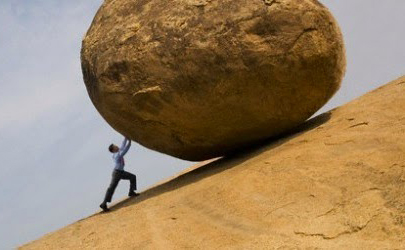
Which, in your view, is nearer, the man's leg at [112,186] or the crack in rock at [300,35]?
the crack in rock at [300,35]

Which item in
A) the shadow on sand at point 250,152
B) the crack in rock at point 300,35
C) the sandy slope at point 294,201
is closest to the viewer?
the sandy slope at point 294,201

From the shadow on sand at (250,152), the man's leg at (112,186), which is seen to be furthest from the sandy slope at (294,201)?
the man's leg at (112,186)

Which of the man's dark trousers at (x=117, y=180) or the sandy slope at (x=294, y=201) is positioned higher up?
the man's dark trousers at (x=117, y=180)

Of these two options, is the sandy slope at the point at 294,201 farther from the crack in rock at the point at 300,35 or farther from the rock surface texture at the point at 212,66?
the crack in rock at the point at 300,35

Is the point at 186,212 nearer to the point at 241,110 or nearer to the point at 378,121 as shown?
the point at 241,110

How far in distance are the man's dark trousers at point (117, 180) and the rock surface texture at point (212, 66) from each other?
40.7 inches

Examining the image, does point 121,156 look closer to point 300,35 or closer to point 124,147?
point 124,147

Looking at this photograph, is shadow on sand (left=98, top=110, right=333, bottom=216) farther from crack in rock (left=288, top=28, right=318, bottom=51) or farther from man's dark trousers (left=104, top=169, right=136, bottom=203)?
crack in rock (left=288, top=28, right=318, bottom=51)

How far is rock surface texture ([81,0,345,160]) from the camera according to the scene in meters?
5.90

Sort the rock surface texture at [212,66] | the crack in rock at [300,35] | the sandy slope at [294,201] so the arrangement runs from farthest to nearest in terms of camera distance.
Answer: the crack in rock at [300,35] < the rock surface texture at [212,66] < the sandy slope at [294,201]

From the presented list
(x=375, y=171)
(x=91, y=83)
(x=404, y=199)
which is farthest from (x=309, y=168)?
(x=91, y=83)

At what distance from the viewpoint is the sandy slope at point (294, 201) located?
4.10 metres

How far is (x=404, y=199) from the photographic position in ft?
13.8

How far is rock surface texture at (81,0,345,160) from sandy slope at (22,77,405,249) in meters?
0.51
